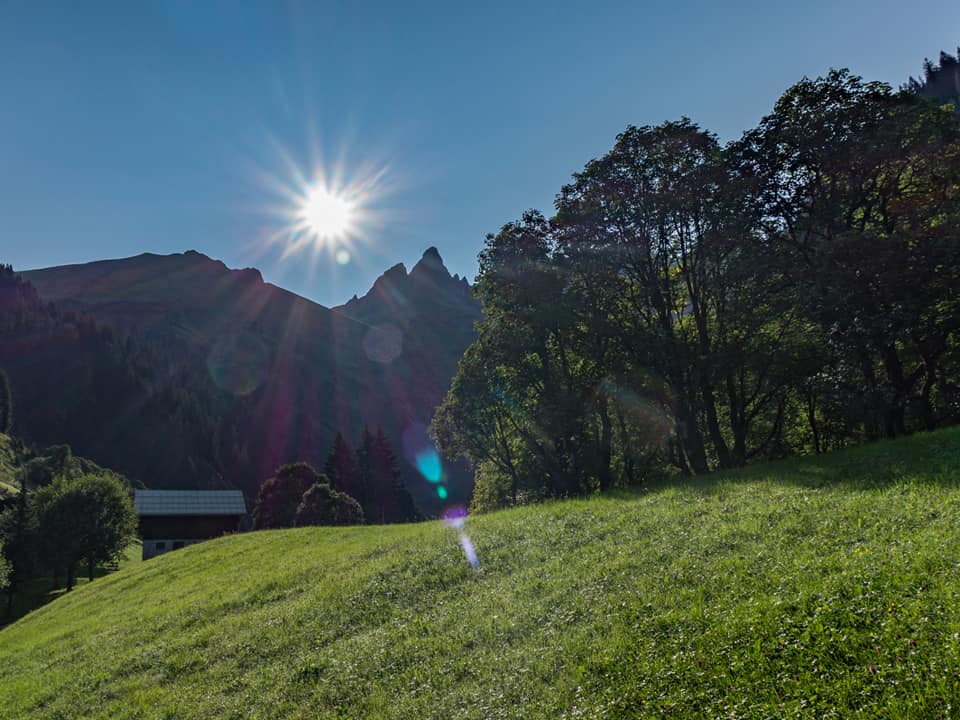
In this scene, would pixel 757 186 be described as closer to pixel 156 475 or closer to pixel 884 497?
pixel 884 497

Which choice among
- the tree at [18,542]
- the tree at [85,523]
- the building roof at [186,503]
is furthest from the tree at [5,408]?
the tree at [18,542]

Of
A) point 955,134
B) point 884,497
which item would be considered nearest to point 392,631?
point 884,497

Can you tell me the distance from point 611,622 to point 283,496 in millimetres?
76363

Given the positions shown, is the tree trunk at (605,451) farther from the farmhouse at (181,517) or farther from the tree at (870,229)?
the farmhouse at (181,517)

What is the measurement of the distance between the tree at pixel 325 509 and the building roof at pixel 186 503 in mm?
23035

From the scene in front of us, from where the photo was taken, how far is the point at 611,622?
30.7 feet

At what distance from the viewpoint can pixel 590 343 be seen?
106 ft

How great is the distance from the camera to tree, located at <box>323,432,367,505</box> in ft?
300

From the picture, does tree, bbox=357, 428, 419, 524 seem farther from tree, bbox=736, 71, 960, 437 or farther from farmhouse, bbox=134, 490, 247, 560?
tree, bbox=736, 71, 960, 437

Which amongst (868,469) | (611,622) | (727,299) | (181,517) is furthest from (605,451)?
(181,517)

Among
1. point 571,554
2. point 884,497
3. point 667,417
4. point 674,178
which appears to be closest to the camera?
point 884,497

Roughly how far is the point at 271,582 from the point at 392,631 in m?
9.75

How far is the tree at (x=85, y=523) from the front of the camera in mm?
58969

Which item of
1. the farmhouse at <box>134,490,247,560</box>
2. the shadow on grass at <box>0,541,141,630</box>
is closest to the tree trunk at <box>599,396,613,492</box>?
the shadow on grass at <box>0,541,141,630</box>
